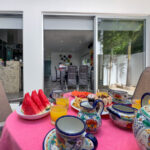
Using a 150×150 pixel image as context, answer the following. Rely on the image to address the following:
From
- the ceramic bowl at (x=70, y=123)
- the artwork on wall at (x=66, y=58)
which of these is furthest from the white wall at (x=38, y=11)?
the artwork on wall at (x=66, y=58)

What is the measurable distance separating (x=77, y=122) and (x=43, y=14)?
221 centimetres

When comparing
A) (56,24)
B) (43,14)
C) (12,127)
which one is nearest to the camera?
(12,127)

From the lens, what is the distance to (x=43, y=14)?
1.89 m

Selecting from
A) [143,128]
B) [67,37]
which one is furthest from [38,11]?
[67,37]

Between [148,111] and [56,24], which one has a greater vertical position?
[56,24]

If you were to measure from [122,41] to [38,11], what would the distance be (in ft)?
6.66

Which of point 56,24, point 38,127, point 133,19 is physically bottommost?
point 38,127

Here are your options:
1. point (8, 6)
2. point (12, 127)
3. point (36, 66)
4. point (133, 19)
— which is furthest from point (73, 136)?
point (133, 19)

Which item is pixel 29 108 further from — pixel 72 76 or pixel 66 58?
pixel 66 58

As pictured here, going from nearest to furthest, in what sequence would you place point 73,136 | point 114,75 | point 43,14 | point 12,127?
point 73,136 → point 12,127 → point 43,14 → point 114,75

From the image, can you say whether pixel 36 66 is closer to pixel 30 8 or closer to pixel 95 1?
pixel 30 8

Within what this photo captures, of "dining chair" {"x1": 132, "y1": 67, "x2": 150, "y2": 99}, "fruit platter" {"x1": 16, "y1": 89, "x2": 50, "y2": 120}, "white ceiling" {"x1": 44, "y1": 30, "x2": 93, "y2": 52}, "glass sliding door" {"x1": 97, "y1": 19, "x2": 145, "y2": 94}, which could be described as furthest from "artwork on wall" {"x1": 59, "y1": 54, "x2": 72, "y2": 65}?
"fruit platter" {"x1": 16, "y1": 89, "x2": 50, "y2": 120}

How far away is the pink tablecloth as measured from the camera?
33 cm

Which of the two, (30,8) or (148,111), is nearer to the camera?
(148,111)
